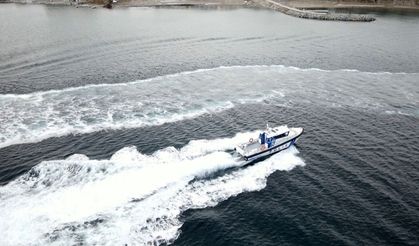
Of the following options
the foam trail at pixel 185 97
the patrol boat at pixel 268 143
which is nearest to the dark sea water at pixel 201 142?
the foam trail at pixel 185 97

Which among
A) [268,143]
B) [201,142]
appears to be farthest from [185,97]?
[268,143]

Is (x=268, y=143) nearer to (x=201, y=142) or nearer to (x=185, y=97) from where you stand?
(x=201, y=142)

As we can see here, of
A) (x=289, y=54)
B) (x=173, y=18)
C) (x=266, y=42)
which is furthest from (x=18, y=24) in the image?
(x=289, y=54)

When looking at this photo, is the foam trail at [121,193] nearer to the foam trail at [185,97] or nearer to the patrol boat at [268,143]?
the patrol boat at [268,143]

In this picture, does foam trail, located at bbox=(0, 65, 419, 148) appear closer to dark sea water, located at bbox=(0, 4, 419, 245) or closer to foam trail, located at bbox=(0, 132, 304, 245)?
dark sea water, located at bbox=(0, 4, 419, 245)

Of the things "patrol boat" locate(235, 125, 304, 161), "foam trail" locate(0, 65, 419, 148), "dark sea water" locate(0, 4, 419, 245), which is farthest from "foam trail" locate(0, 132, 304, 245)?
"foam trail" locate(0, 65, 419, 148)

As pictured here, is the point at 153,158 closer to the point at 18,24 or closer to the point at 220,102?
the point at 220,102
